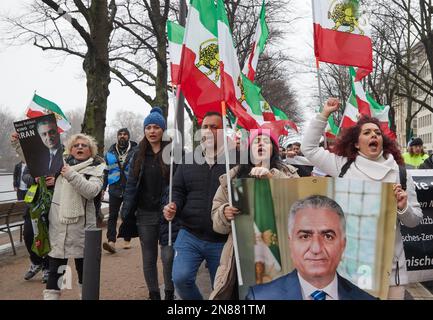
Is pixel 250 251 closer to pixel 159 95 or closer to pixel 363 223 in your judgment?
pixel 363 223

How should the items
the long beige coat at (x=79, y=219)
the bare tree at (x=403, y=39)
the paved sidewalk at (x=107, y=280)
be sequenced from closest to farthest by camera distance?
1. the long beige coat at (x=79, y=219)
2. the paved sidewalk at (x=107, y=280)
3. the bare tree at (x=403, y=39)

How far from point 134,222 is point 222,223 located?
7.45 ft

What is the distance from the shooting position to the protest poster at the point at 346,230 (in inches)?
121

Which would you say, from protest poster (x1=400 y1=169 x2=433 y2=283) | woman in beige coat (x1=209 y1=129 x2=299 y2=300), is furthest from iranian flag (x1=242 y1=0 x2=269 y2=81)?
woman in beige coat (x1=209 y1=129 x2=299 y2=300)

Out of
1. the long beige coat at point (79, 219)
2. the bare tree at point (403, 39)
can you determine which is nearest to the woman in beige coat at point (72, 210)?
the long beige coat at point (79, 219)

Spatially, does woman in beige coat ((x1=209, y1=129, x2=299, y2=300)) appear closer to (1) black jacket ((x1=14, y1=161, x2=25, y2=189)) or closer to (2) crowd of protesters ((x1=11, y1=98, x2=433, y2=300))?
(2) crowd of protesters ((x1=11, y1=98, x2=433, y2=300))

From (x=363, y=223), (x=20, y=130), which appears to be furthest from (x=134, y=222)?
(x=363, y=223)

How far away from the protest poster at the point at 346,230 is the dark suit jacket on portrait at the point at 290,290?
0.10ft

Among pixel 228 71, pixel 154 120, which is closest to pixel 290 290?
pixel 228 71

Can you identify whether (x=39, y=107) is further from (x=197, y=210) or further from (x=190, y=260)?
(x=190, y=260)

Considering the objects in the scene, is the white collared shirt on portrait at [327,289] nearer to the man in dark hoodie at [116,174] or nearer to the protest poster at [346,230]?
the protest poster at [346,230]

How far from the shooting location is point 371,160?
3781 mm

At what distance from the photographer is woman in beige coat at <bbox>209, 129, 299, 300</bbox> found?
3.51 metres

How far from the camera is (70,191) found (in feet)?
17.1
